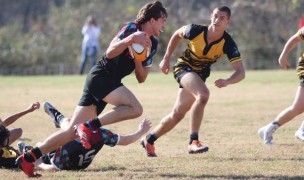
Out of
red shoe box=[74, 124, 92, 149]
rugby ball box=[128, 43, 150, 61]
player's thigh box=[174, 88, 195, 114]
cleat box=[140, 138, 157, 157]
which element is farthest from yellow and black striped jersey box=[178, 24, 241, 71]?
red shoe box=[74, 124, 92, 149]

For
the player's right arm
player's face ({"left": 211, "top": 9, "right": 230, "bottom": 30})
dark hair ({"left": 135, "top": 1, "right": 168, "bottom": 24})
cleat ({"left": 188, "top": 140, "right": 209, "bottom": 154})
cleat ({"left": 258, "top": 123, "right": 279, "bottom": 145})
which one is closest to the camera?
the player's right arm

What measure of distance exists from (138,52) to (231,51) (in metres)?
2.09

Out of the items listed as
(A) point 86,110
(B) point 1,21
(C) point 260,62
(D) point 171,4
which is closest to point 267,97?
(A) point 86,110

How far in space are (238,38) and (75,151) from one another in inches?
938

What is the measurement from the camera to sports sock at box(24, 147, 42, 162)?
21.9ft

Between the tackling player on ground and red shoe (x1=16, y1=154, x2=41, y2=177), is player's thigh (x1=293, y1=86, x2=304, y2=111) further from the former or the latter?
red shoe (x1=16, y1=154, x2=41, y2=177)

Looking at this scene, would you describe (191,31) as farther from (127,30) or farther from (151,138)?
(127,30)

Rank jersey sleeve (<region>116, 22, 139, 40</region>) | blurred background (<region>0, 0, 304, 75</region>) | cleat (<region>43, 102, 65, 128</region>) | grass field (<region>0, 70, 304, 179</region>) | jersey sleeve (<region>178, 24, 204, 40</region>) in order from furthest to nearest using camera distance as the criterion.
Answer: blurred background (<region>0, 0, 304, 75</region>), jersey sleeve (<region>178, 24, 204, 40</region>), cleat (<region>43, 102, 65, 128</region>), grass field (<region>0, 70, 304, 179</region>), jersey sleeve (<region>116, 22, 139, 40</region>)

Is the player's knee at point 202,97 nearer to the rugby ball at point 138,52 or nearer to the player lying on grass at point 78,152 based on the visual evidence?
the player lying on grass at point 78,152

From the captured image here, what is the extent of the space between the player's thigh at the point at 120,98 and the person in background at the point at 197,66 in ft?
5.48

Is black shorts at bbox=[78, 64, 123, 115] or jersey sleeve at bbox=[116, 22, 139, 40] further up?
jersey sleeve at bbox=[116, 22, 139, 40]

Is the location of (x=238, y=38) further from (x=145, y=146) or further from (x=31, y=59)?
(x=145, y=146)

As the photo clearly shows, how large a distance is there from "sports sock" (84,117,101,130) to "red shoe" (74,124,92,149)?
3cm

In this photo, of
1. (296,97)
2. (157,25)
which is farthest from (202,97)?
(157,25)
